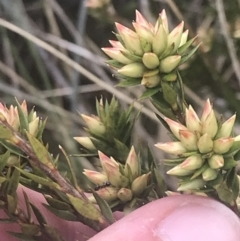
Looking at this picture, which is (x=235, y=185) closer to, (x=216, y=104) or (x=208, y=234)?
(x=208, y=234)

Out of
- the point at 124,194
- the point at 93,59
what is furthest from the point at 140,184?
the point at 93,59

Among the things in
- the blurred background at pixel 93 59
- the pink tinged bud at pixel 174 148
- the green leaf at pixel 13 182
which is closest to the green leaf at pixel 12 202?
the green leaf at pixel 13 182

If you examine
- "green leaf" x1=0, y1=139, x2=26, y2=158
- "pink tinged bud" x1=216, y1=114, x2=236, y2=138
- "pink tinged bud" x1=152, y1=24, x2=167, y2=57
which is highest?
"pink tinged bud" x1=152, y1=24, x2=167, y2=57

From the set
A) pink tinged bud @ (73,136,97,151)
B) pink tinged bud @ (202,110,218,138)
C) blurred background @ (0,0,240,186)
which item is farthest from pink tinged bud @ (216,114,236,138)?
blurred background @ (0,0,240,186)

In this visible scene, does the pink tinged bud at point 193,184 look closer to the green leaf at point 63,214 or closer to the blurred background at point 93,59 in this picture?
the green leaf at point 63,214

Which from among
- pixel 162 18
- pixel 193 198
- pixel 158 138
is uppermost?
Answer: pixel 162 18

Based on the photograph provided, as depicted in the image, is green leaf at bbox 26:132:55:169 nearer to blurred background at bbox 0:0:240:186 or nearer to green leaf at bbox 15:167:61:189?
green leaf at bbox 15:167:61:189

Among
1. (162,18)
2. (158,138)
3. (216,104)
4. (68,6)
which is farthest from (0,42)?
(162,18)
